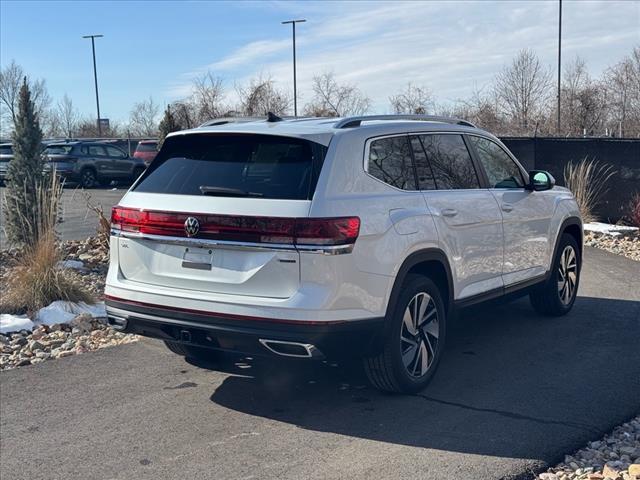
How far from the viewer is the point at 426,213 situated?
17.7 ft

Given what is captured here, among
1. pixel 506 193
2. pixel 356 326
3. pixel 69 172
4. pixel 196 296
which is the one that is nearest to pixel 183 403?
pixel 196 296

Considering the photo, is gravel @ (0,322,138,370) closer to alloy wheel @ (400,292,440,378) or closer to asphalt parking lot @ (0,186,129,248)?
alloy wheel @ (400,292,440,378)

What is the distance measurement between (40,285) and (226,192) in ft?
13.4

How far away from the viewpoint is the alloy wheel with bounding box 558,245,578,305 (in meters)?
7.72

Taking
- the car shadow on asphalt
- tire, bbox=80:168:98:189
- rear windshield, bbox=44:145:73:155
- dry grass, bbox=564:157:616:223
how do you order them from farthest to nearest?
tire, bbox=80:168:98:189 → rear windshield, bbox=44:145:73:155 → dry grass, bbox=564:157:616:223 → the car shadow on asphalt

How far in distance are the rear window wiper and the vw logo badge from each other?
210 millimetres

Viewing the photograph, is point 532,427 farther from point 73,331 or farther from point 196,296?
point 73,331

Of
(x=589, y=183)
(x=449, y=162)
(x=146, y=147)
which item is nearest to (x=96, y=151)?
(x=146, y=147)

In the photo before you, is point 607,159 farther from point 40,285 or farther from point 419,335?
point 40,285

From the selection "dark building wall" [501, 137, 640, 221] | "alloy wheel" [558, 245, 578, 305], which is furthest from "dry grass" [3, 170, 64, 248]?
"dark building wall" [501, 137, 640, 221]

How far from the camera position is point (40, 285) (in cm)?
812

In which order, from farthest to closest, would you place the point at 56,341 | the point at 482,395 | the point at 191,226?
Answer: the point at 56,341, the point at 482,395, the point at 191,226

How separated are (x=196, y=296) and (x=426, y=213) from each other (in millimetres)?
1708

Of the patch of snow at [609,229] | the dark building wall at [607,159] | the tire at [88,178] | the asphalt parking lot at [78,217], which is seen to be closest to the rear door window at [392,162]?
the asphalt parking lot at [78,217]
